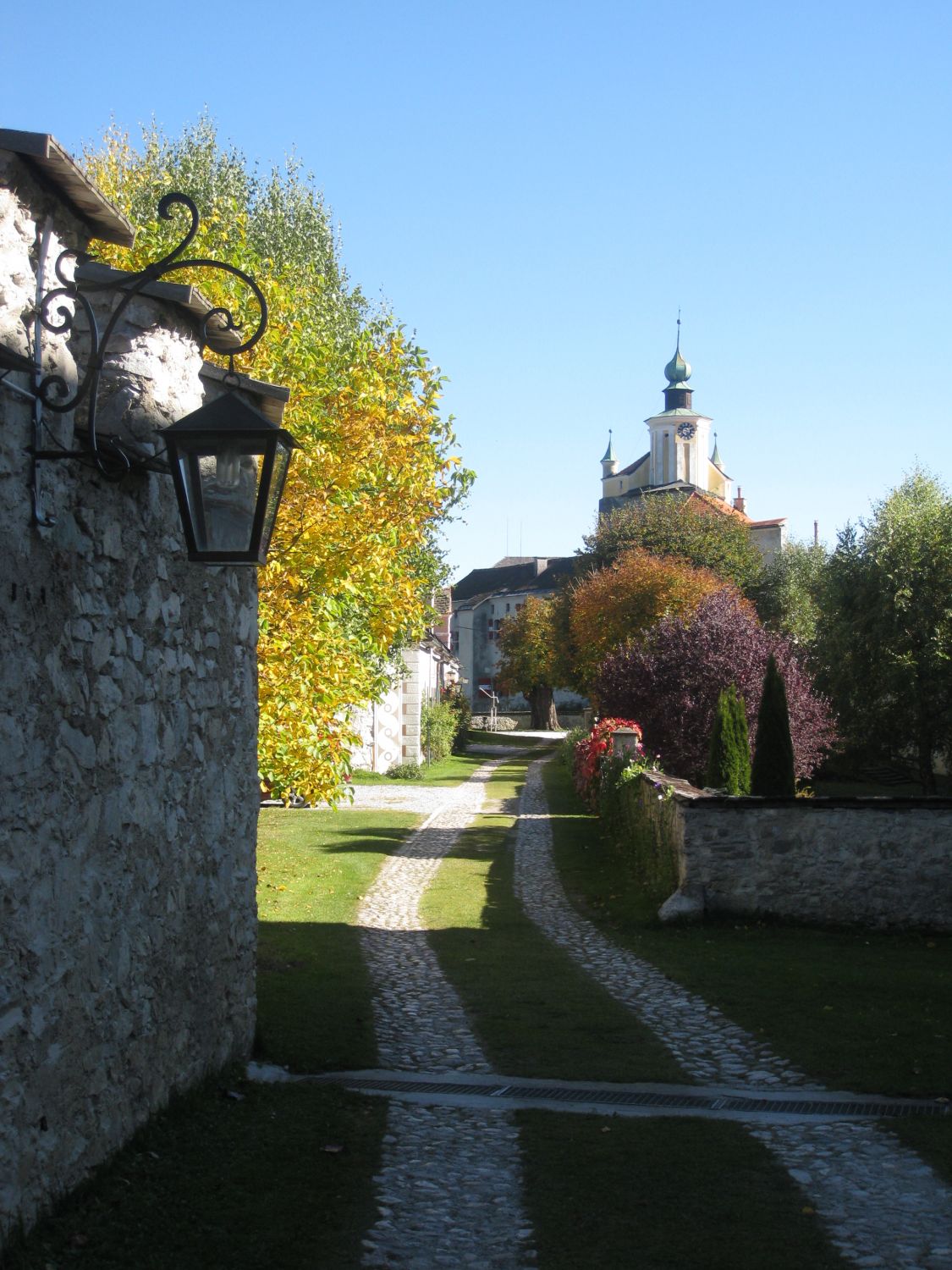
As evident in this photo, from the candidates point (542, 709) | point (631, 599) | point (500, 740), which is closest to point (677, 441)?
point (542, 709)

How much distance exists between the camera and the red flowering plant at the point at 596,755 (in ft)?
71.7

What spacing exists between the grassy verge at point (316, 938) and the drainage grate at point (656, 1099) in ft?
1.74

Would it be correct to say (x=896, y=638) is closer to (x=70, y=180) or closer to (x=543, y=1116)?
(x=543, y=1116)

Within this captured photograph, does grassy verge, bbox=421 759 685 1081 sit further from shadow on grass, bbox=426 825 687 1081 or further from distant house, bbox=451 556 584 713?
distant house, bbox=451 556 584 713

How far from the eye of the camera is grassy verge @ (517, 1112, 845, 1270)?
4.48 m

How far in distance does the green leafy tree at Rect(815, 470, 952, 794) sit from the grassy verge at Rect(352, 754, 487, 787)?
10236mm

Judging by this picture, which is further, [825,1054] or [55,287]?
[825,1054]

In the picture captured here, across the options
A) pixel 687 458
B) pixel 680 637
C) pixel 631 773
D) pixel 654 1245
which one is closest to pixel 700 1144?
pixel 654 1245

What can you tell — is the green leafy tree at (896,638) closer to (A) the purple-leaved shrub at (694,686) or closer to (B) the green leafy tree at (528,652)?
(A) the purple-leaved shrub at (694,686)

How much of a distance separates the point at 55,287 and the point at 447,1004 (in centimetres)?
625

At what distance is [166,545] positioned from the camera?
5.64 metres

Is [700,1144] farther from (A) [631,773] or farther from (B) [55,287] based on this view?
(A) [631,773]

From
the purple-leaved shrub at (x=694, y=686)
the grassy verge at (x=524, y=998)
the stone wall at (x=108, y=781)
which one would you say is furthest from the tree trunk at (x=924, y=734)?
the stone wall at (x=108, y=781)

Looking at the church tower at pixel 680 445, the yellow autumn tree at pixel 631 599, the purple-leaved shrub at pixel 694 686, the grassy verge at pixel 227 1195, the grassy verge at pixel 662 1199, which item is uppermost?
the church tower at pixel 680 445
